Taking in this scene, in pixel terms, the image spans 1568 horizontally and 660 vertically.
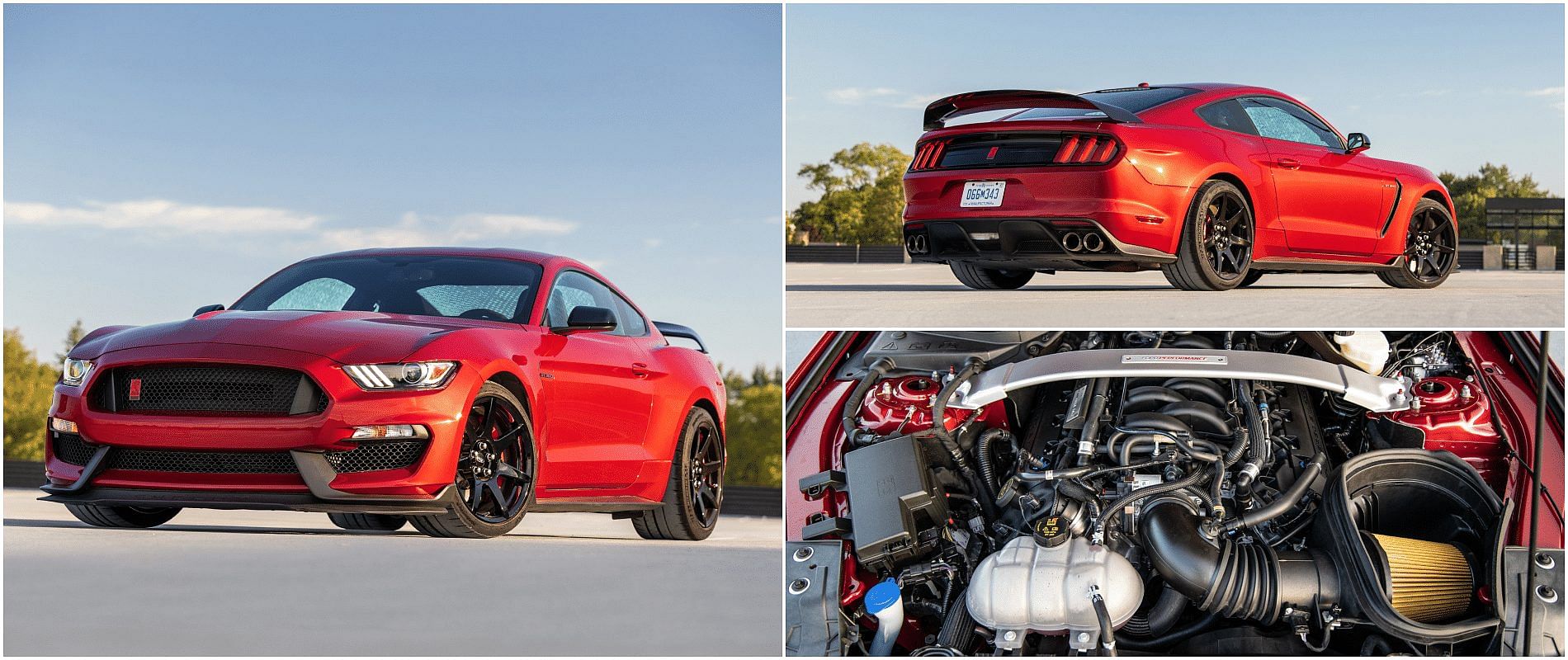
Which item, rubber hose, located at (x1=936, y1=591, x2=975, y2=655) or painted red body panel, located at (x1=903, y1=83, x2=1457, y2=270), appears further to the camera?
painted red body panel, located at (x1=903, y1=83, x2=1457, y2=270)

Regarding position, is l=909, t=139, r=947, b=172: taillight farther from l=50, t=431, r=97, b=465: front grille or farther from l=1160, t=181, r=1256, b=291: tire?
l=50, t=431, r=97, b=465: front grille

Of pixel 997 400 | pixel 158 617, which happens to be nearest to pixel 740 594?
pixel 997 400

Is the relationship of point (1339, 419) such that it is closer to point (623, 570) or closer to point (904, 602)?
point (904, 602)

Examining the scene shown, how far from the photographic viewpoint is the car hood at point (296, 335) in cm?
472

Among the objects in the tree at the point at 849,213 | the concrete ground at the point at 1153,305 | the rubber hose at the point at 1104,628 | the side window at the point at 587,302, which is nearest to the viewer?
the rubber hose at the point at 1104,628

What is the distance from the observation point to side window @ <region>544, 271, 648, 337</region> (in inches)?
232

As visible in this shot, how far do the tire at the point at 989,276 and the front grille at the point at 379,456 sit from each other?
254 centimetres

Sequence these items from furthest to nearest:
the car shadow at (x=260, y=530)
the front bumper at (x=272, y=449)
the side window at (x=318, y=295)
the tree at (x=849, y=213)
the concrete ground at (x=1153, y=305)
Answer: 1. the tree at (x=849, y=213)
2. the side window at (x=318, y=295)
3. the car shadow at (x=260, y=530)
4. the front bumper at (x=272, y=449)
5. the concrete ground at (x=1153, y=305)

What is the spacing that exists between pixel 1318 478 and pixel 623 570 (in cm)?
240

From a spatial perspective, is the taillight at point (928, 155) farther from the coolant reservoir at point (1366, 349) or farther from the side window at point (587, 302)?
the coolant reservoir at point (1366, 349)

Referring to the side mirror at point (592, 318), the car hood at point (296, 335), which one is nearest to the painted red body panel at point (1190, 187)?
the side mirror at point (592, 318)

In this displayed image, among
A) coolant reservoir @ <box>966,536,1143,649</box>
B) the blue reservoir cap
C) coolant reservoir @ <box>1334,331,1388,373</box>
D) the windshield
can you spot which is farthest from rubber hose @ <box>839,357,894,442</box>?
the windshield

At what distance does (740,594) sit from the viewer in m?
4.26

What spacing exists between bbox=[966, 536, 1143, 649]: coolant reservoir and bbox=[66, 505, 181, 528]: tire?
141 inches
